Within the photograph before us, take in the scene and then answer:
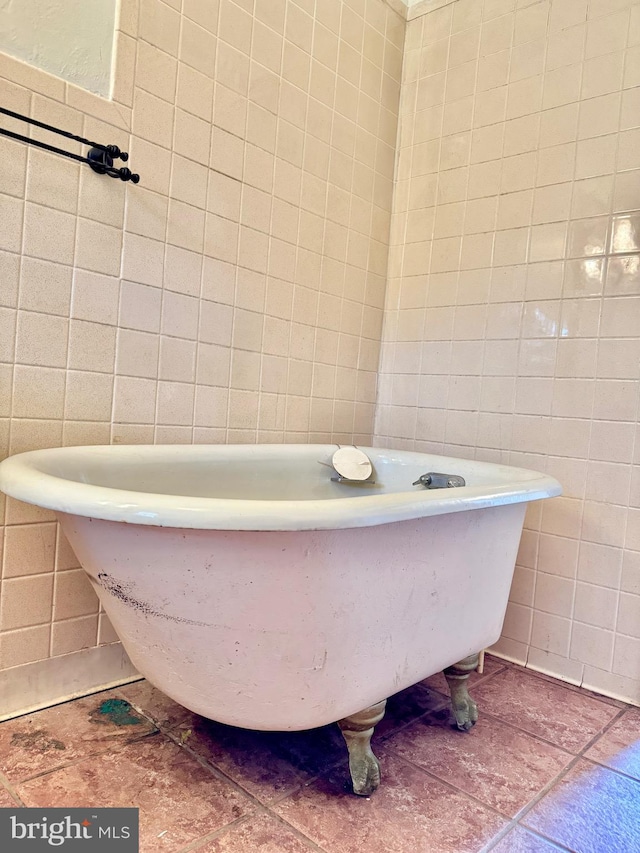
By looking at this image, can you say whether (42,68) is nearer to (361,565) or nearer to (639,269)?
(361,565)

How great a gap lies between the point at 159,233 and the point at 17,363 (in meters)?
0.47

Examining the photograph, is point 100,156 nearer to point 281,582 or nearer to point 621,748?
point 281,582

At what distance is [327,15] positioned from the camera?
1.82 metres

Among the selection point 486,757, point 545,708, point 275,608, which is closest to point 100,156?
point 275,608

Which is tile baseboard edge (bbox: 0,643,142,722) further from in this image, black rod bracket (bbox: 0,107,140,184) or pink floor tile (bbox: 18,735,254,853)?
black rod bracket (bbox: 0,107,140,184)

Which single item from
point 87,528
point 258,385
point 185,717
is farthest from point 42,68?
point 185,717

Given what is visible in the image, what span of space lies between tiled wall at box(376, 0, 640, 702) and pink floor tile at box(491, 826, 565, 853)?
736 millimetres

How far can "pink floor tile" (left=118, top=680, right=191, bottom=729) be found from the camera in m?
1.23

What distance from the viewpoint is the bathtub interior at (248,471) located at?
45.1 inches

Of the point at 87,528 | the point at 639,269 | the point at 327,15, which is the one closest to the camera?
the point at 87,528

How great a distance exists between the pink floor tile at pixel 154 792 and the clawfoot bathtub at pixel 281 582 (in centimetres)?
15

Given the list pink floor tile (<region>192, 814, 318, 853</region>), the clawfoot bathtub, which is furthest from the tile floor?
the clawfoot bathtub

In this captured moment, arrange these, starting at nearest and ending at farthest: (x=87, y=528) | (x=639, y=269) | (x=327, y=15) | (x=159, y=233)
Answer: (x=87, y=528) < (x=159, y=233) < (x=639, y=269) < (x=327, y=15)

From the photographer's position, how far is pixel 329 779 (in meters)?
1.06
